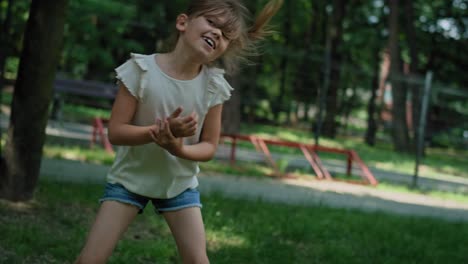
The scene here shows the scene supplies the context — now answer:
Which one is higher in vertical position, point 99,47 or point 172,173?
point 172,173

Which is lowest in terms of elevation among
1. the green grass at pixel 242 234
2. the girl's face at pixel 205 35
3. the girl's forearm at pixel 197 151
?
the green grass at pixel 242 234

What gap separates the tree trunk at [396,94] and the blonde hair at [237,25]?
54.6ft

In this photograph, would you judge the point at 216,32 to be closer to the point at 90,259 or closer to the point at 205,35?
the point at 205,35

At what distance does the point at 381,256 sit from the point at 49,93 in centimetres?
274

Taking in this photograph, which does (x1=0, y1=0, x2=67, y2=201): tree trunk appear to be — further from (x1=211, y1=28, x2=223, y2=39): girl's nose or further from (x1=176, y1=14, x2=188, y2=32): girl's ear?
(x1=211, y1=28, x2=223, y2=39): girl's nose

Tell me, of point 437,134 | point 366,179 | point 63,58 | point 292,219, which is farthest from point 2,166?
point 63,58

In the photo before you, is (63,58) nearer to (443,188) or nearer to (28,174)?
(443,188)

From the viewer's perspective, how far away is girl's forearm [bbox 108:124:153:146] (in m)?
2.46

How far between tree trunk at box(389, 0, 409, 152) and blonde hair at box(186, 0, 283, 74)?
16631 mm

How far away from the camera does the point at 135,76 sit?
104 inches

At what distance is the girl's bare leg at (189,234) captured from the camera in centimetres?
269

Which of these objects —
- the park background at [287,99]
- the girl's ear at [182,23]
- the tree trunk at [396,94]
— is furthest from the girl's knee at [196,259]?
the tree trunk at [396,94]

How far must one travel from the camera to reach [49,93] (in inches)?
201

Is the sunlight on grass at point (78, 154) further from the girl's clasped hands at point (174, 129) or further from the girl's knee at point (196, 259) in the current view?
the girl's clasped hands at point (174, 129)
